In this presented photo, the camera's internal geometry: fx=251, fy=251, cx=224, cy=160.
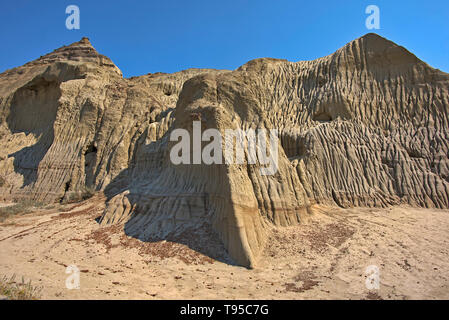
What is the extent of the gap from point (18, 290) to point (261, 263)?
5.54m

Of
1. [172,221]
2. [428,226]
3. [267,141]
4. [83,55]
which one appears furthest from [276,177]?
[83,55]

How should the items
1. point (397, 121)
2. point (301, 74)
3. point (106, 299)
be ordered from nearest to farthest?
1. point (106, 299)
2. point (397, 121)
3. point (301, 74)

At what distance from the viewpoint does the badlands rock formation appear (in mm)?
9391

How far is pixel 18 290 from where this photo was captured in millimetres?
4508

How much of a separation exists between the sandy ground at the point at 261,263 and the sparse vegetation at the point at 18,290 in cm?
22

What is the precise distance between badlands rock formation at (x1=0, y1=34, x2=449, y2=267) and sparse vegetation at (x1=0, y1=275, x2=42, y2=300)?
4111 millimetres

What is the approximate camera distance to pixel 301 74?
2161cm

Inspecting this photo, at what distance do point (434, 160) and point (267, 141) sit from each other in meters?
11.5
